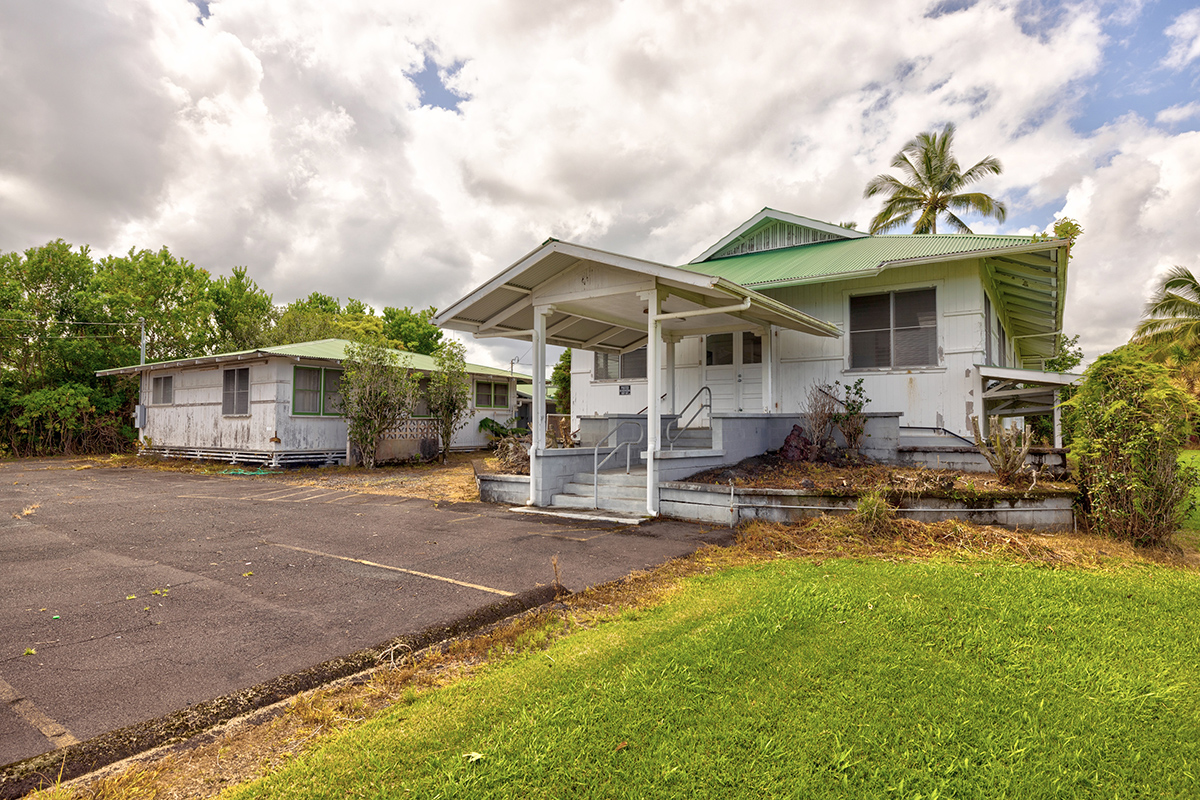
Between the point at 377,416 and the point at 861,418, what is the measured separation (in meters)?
12.6

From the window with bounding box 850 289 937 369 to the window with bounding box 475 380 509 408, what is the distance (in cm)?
1490

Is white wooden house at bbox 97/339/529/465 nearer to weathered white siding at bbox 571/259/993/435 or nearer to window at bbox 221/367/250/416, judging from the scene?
window at bbox 221/367/250/416

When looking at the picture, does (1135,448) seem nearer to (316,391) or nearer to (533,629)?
(533,629)

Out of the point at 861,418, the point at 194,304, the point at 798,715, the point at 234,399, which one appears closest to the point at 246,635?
the point at 798,715

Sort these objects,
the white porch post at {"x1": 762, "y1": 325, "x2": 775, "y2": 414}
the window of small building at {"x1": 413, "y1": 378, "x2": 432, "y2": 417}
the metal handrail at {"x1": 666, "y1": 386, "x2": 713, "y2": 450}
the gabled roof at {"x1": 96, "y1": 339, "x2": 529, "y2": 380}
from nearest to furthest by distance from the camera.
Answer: the metal handrail at {"x1": 666, "y1": 386, "x2": 713, "y2": 450} < the white porch post at {"x1": 762, "y1": 325, "x2": 775, "y2": 414} < the gabled roof at {"x1": 96, "y1": 339, "x2": 529, "y2": 380} < the window of small building at {"x1": 413, "y1": 378, "x2": 432, "y2": 417}

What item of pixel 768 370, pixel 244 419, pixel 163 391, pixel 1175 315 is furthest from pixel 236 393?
pixel 1175 315

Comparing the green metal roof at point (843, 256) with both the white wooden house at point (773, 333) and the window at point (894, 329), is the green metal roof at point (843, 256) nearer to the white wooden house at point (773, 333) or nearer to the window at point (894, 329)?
the white wooden house at point (773, 333)

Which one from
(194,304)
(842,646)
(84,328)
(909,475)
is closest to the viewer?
(842,646)

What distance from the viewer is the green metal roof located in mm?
11008

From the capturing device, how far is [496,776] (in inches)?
95.0

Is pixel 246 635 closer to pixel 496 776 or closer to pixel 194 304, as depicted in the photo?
pixel 496 776

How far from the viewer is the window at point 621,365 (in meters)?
14.6

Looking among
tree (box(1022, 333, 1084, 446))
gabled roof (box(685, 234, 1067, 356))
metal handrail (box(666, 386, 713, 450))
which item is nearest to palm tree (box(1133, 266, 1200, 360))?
tree (box(1022, 333, 1084, 446))

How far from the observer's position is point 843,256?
12.9m
